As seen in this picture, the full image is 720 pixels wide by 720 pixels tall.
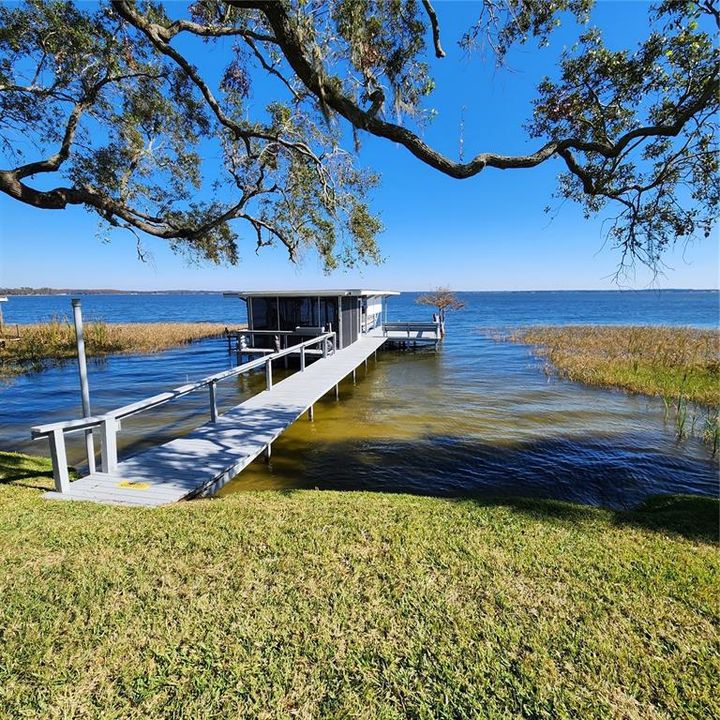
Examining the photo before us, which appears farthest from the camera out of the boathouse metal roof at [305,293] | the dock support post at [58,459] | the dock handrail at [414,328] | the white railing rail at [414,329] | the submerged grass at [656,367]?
the dock handrail at [414,328]

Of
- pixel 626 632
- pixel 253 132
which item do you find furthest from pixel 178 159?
pixel 626 632

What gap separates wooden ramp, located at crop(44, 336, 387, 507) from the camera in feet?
16.4

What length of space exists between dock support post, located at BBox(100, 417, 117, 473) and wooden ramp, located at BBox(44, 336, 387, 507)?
4.5 inches

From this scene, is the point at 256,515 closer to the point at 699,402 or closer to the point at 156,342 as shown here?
the point at 699,402

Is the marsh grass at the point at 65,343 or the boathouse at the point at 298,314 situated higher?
the boathouse at the point at 298,314

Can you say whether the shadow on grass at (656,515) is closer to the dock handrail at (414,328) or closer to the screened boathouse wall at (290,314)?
the screened boathouse wall at (290,314)

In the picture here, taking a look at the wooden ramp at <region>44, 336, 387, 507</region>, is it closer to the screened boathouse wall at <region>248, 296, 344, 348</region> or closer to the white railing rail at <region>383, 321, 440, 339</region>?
the screened boathouse wall at <region>248, 296, 344, 348</region>

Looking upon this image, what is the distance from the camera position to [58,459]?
15.7 feet

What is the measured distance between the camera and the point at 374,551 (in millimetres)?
3510

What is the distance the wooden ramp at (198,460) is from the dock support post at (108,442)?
0.11 meters

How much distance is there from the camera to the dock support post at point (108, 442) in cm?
541

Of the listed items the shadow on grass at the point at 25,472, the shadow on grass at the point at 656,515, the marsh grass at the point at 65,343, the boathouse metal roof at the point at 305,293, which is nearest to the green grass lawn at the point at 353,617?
the shadow on grass at the point at 656,515

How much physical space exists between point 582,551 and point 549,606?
97cm

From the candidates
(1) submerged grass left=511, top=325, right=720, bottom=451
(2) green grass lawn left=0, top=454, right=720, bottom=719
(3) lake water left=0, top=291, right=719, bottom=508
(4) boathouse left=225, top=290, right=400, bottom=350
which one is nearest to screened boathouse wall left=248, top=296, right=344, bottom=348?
(4) boathouse left=225, top=290, right=400, bottom=350
